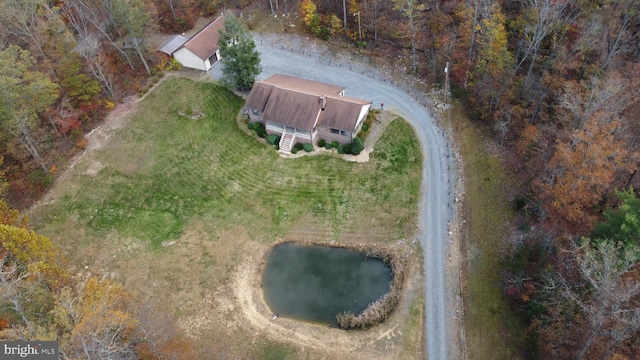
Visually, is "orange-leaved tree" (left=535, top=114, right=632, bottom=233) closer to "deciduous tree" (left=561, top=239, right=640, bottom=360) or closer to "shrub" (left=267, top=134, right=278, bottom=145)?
"deciduous tree" (left=561, top=239, right=640, bottom=360)

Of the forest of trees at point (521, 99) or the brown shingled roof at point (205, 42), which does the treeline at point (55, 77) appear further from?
the brown shingled roof at point (205, 42)

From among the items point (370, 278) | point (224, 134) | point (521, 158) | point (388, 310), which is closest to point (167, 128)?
point (224, 134)

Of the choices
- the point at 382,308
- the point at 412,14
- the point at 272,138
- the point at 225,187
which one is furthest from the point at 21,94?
the point at 412,14

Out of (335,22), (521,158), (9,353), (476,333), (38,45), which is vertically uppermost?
(38,45)

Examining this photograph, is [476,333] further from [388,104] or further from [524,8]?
[524,8]

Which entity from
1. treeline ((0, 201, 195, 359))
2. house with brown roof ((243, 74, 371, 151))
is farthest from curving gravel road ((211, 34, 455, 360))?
treeline ((0, 201, 195, 359))

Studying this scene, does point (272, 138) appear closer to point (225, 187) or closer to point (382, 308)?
point (225, 187)
